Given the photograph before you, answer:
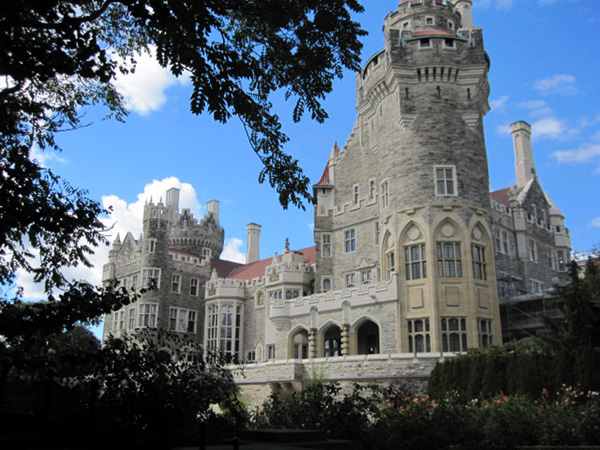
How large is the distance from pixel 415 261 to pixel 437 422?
16467 millimetres

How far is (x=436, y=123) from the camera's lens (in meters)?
27.8

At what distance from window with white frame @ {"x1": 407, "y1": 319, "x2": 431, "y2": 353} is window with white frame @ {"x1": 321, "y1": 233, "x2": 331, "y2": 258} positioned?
8733 mm

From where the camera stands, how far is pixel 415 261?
87.3 feet

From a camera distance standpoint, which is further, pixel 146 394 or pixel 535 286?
pixel 535 286

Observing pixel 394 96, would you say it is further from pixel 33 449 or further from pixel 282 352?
pixel 33 449

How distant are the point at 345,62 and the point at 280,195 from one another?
2045 mm

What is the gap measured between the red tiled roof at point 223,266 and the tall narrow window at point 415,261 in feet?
76.4

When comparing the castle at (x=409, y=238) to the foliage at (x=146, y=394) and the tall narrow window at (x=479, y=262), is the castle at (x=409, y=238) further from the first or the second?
the foliage at (x=146, y=394)

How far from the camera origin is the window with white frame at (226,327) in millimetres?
39344

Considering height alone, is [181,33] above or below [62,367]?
above

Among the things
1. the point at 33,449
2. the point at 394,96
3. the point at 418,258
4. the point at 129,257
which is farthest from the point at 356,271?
the point at 33,449

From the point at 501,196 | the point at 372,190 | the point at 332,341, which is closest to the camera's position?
the point at 332,341

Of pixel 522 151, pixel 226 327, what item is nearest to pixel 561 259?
pixel 522 151

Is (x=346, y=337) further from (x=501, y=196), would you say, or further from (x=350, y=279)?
(x=501, y=196)
